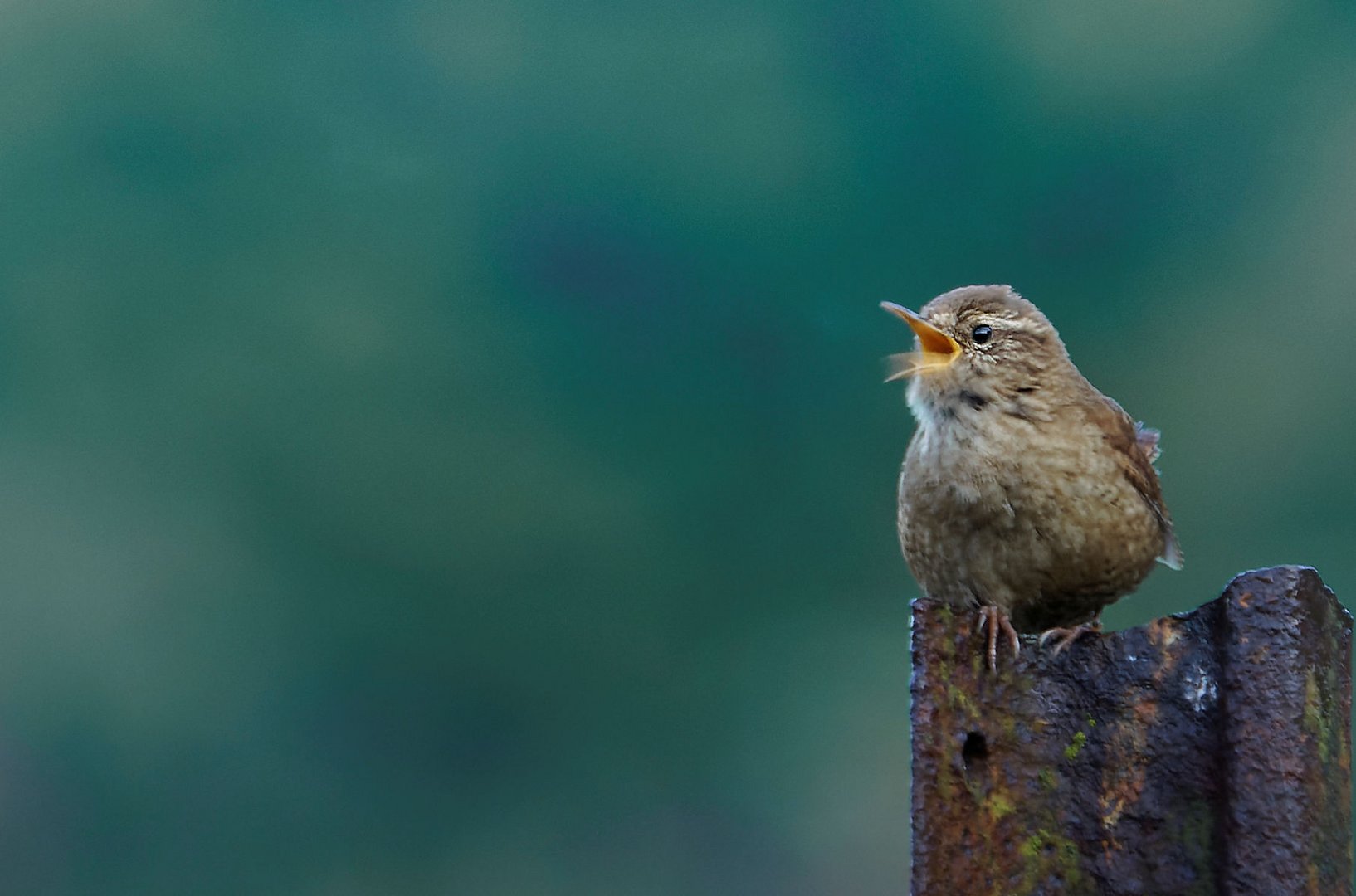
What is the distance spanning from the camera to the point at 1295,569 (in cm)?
131

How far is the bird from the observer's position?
8.66ft

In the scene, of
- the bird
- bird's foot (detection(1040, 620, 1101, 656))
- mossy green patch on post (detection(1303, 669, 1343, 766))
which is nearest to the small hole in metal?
bird's foot (detection(1040, 620, 1101, 656))

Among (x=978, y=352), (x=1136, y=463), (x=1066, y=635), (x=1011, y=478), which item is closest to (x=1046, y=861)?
(x=1066, y=635)

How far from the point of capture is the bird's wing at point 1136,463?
2.91m

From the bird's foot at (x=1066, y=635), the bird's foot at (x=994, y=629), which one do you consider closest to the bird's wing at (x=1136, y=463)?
the bird's foot at (x=1066, y=635)

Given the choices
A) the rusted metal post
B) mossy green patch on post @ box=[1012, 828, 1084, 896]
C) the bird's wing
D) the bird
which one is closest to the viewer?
the rusted metal post

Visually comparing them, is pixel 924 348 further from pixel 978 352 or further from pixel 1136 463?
pixel 1136 463

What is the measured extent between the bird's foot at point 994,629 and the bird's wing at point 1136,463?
126 centimetres

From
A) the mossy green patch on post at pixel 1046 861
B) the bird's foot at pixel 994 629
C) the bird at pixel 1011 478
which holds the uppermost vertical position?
the bird at pixel 1011 478

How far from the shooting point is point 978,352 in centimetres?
281

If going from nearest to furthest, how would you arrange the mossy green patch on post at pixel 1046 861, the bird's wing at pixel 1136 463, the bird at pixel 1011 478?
the mossy green patch on post at pixel 1046 861 → the bird at pixel 1011 478 → the bird's wing at pixel 1136 463

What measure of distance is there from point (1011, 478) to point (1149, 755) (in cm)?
125

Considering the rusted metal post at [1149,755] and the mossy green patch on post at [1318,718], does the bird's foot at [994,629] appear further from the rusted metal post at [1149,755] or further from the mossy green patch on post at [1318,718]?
the mossy green patch on post at [1318,718]

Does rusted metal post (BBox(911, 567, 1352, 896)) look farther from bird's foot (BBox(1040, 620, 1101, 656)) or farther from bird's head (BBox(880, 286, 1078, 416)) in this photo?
bird's head (BBox(880, 286, 1078, 416))
